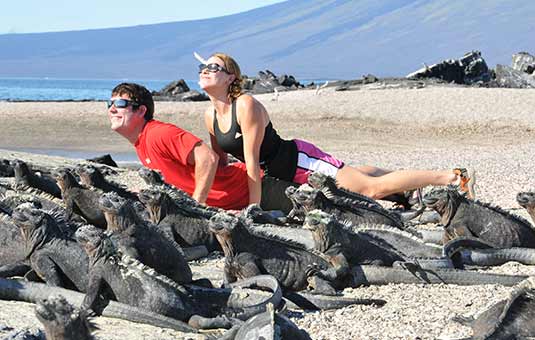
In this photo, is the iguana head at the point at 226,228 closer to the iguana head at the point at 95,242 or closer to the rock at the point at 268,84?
the iguana head at the point at 95,242

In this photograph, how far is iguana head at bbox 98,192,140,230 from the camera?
20.4ft

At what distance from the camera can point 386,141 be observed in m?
22.8

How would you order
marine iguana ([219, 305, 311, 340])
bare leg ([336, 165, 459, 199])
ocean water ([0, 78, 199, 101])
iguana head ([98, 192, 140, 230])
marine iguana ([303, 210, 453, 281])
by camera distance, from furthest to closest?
1. ocean water ([0, 78, 199, 101])
2. bare leg ([336, 165, 459, 199])
3. marine iguana ([303, 210, 453, 281])
4. iguana head ([98, 192, 140, 230])
5. marine iguana ([219, 305, 311, 340])

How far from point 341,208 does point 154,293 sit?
115 inches

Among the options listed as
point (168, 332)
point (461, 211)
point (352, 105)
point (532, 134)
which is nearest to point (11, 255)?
point (168, 332)

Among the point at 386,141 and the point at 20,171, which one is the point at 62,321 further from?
the point at 386,141

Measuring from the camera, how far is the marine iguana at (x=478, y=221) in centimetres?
759

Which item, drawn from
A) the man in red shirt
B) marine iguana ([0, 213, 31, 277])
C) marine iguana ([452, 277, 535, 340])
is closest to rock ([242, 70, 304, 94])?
the man in red shirt

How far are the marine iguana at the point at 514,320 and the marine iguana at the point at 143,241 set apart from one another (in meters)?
1.74

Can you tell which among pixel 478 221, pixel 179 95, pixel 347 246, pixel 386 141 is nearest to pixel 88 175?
pixel 347 246

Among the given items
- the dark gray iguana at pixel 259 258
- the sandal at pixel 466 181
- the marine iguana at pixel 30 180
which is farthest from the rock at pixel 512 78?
the dark gray iguana at pixel 259 258

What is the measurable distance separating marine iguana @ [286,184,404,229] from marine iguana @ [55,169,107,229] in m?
1.41

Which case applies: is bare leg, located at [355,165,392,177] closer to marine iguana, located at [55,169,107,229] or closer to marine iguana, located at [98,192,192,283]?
marine iguana, located at [55,169,107,229]

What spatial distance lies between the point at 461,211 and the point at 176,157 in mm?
2163
